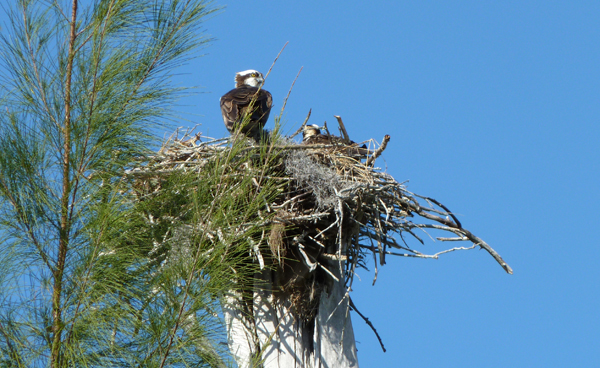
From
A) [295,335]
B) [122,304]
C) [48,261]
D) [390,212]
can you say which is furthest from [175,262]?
[390,212]

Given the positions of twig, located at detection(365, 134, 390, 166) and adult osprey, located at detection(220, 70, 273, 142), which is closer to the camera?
twig, located at detection(365, 134, 390, 166)

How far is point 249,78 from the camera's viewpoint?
29.8 feet

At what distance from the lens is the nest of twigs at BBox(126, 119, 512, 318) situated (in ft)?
19.0

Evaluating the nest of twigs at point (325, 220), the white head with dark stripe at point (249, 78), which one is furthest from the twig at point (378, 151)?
the white head with dark stripe at point (249, 78)

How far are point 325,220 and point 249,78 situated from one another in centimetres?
349

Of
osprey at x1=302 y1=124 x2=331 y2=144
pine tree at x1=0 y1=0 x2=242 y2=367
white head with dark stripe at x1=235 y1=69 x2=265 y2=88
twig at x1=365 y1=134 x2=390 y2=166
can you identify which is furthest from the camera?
white head with dark stripe at x1=235 y1=69 x2=265 y2=88

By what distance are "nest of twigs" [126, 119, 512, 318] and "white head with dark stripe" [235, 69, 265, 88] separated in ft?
8.62

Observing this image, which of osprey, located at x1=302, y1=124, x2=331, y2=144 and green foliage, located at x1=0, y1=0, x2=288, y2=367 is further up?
osprey, located at x1=302, y1=124, x2=331, y2=144

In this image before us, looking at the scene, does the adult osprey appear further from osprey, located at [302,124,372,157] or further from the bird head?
the bird head

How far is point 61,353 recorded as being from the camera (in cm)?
382

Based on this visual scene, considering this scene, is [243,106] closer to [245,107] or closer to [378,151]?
[245,107]

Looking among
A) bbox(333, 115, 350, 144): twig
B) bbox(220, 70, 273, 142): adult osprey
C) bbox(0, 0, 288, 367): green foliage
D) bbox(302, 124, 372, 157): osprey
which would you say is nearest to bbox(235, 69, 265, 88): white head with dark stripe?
bbox(302, 124, 372, 157): osprey

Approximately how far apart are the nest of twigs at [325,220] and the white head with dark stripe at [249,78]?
8.62 ft

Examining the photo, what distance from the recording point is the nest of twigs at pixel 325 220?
5797 millimetres
